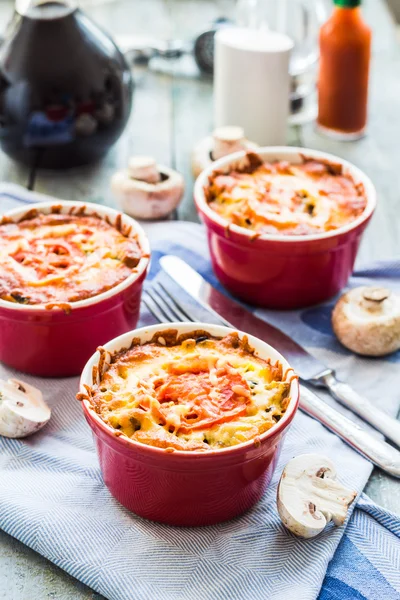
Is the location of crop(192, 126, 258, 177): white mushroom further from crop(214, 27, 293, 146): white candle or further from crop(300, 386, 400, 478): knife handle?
crop(300, 386, 400, 478): knife handle

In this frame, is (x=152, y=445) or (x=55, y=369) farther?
(x=55, y=369)

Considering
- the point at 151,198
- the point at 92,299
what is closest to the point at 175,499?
the point at 92,299

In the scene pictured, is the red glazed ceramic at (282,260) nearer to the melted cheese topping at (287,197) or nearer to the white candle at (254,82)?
the melted cheese topping at (287,197)

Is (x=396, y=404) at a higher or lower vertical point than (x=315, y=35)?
lower

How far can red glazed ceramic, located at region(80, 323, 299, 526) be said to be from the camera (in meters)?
1.54

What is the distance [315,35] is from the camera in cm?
323

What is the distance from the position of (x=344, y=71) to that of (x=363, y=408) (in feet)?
4.35

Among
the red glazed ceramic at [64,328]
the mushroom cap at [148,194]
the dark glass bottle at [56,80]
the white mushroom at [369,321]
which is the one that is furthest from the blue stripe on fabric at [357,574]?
the dark glass bottle at [56,80]

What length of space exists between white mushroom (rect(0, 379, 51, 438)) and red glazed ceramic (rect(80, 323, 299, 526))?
21 cm

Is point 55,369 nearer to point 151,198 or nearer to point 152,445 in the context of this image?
point 152,445

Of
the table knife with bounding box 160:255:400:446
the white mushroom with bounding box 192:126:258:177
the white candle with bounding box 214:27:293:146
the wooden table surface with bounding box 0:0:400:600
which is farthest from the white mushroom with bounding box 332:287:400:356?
the white candle with bounding box 214:27:293:146

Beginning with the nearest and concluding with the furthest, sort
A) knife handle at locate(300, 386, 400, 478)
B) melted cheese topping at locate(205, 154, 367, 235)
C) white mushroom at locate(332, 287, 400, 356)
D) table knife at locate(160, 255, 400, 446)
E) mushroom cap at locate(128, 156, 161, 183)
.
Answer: knife handle at locate(300, 386, 400, 478), table knife at locate(160, 255, 400, 446), white mushroom at locate(332, 287, 400, 356), melted cheese topping at locate(205, 154, 367, 235), mushroom cap at locate(128, 156, 161, 183)

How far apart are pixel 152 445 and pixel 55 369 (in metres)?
0.54

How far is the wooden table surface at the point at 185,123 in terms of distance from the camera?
2787 millimetres
